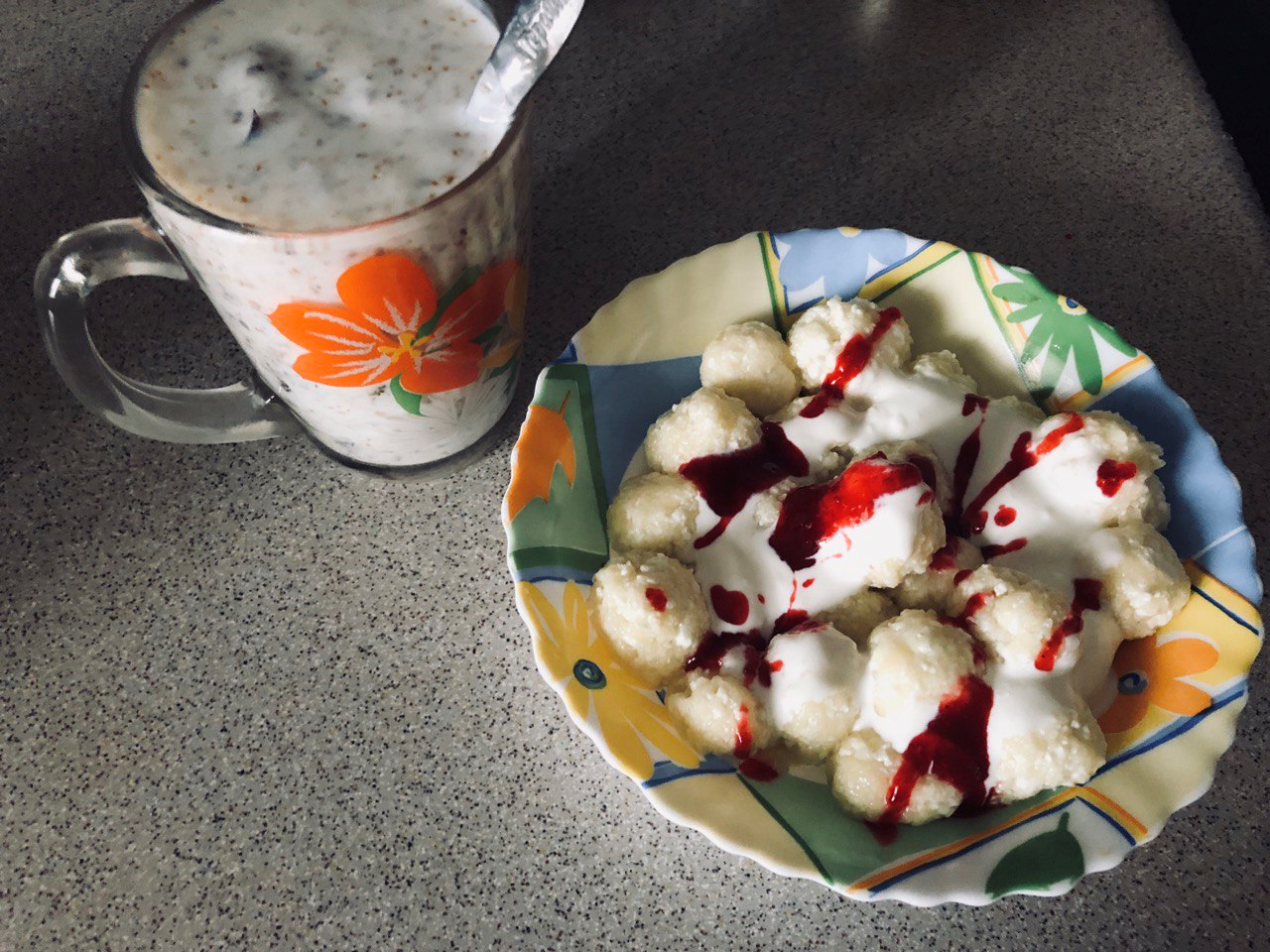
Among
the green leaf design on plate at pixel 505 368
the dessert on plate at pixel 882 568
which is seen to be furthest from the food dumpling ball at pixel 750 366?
the green leaf design on plate at pixel 505 368

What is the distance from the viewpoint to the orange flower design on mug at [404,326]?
574mm

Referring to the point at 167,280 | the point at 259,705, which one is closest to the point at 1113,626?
the point at 259,705

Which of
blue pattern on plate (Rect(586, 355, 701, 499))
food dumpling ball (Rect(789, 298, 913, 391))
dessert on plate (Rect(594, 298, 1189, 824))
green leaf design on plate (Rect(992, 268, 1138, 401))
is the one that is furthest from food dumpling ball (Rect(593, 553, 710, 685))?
green leaf design on plate (Rect(992, 268, 1138, 401))

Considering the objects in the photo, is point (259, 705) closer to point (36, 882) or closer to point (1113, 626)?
point (36, 882)

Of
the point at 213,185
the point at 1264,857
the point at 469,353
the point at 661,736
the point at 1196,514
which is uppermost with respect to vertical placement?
the point at 213,185

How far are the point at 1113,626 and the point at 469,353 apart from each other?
46 centimetres

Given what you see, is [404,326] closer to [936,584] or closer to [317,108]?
[317,108]

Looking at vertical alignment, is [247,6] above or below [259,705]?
above

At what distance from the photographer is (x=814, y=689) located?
1.97 feet

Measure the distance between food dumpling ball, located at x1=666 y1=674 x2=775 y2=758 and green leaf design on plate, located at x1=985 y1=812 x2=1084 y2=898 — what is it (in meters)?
0.15

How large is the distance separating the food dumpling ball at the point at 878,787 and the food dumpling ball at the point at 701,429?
218mm

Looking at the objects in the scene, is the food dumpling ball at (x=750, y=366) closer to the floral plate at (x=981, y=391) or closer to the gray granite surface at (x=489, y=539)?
the floral plate at (x=981, y=391)

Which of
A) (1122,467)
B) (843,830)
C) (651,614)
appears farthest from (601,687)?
(1122,467)

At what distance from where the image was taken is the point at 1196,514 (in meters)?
0.68
